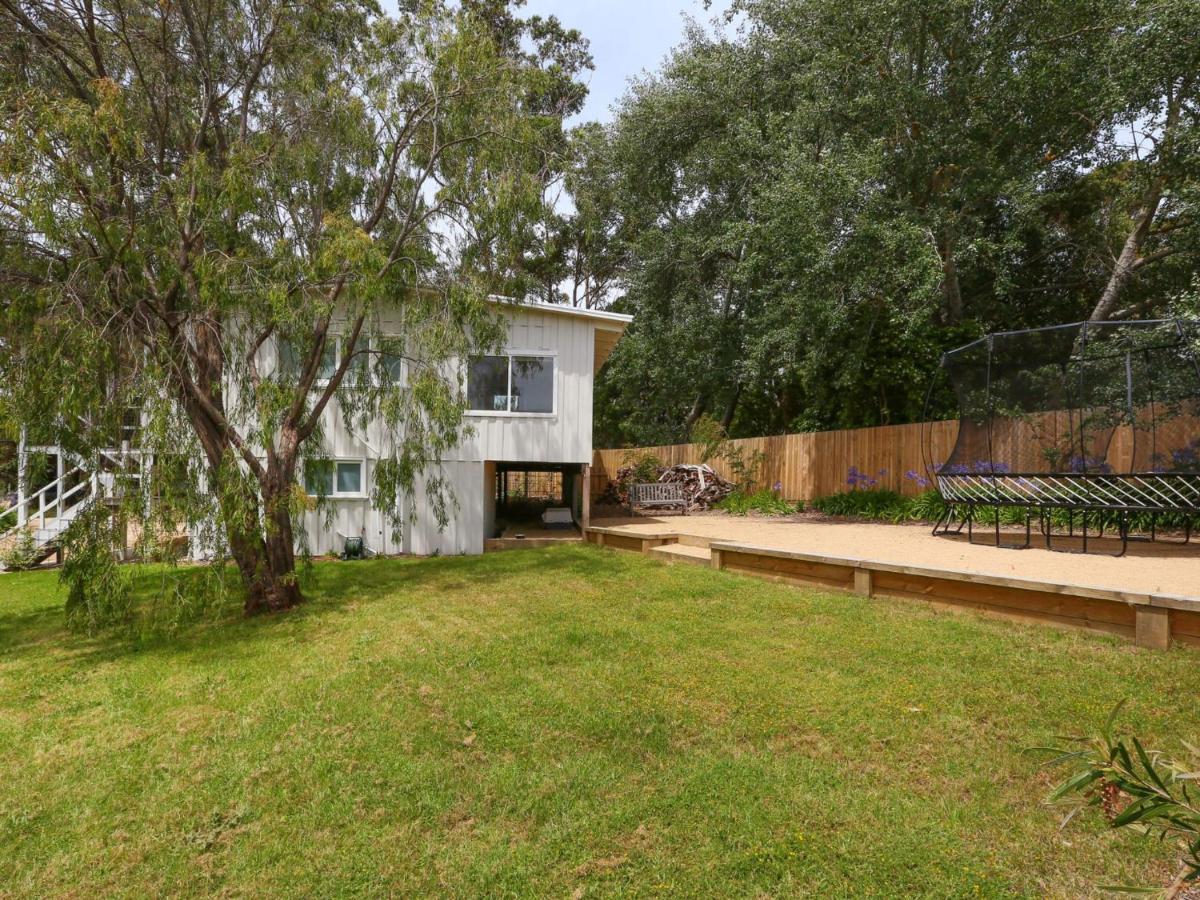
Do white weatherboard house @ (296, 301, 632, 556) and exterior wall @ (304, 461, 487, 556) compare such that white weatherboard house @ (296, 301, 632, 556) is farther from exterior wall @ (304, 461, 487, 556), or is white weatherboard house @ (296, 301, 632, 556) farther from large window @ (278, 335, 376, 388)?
large window @ (278, 335, 376, 388)

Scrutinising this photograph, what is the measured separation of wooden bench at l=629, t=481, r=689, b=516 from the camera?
15.1 metres

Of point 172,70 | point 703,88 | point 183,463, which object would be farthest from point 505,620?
point 703,88

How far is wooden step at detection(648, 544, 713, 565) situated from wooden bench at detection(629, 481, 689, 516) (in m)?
5.81

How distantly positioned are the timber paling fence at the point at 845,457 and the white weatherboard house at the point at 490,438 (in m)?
5.78

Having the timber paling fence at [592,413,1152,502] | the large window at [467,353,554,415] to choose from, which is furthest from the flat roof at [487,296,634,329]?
the timber paling fence at [592,413,1152,502]

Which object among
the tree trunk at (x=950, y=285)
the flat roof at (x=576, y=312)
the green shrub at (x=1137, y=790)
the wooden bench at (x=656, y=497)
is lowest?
the wooden bench at (x=656, y=497)

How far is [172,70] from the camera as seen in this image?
652cm

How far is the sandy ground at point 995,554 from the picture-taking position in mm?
4910

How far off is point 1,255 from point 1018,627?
915cm

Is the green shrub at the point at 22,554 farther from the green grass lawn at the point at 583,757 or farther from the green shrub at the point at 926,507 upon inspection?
the green shrub at the point at 926,507

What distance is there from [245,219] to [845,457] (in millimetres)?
11703

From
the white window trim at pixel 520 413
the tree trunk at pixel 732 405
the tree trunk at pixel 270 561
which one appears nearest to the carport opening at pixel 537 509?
the white window trim at pixel 520 413

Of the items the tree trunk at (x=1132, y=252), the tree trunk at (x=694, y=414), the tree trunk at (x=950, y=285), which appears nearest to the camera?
the tree trunk at (x=1132, y=252)

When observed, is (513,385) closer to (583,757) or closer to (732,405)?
(583,757)
